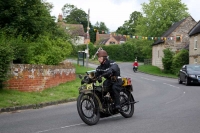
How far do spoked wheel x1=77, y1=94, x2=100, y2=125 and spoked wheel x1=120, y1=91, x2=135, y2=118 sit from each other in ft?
3.55

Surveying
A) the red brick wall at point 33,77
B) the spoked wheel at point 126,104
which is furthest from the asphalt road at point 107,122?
the red brick wall at point 33,77

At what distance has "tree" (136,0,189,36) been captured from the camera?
65000mm

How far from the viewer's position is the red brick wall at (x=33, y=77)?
13.9 m

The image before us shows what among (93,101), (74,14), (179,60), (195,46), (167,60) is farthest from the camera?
(74,14)

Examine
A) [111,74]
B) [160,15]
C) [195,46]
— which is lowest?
[111,74]

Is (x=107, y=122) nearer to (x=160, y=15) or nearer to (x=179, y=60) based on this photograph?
(x=179, y=60)

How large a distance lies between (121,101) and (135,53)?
6955 centimetres

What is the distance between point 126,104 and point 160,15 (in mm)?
57488

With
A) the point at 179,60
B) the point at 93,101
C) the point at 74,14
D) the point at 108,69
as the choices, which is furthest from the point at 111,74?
the point at 74,14

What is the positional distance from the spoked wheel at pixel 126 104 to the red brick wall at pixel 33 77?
18.9 feet

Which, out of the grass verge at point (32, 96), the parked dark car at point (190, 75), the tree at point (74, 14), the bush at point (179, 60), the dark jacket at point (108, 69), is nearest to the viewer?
the dark jacket at point (108, 69)

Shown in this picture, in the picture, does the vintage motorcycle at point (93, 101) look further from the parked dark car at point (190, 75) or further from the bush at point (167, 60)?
the bush at point (167, 60)

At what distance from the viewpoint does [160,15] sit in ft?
213

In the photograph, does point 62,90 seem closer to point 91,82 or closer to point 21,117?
point 21,117
